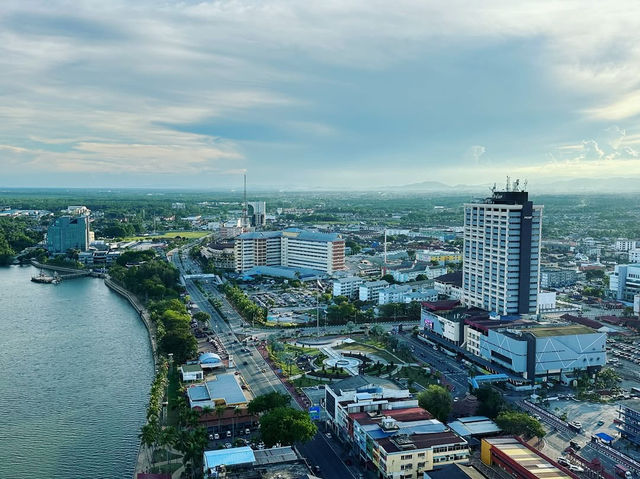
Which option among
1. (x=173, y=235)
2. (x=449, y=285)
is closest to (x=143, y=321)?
(x=449, y=285)

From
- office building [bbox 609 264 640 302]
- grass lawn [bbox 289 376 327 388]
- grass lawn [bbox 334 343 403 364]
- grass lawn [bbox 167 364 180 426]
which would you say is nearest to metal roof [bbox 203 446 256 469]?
grass lawn [bbox 167 364 180 426]

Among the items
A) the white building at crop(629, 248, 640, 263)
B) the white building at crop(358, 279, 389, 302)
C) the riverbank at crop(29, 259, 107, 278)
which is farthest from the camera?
the riverbank at crop(29, 259, 107, 278)

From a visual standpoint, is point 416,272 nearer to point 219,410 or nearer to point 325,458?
point 219,410

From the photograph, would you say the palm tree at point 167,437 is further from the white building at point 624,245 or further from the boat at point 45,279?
the white building at point 624,245

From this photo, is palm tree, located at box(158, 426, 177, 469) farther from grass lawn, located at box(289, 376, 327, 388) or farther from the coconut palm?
grass lawn, located at box(289, 376, 327, 388)

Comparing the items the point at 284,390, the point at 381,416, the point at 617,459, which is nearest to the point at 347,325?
the point at 284,390

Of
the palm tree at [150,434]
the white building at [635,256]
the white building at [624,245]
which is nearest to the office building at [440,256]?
the white building at [635,256]
